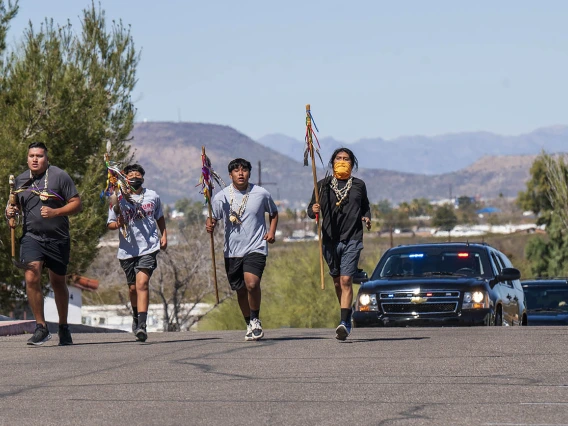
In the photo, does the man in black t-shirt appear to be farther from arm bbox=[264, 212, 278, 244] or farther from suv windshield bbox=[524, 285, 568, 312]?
suv windshield bbox=[524, 285, 568, 312]

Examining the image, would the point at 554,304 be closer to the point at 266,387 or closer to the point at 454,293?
the point at 454,293

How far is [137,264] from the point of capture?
42.5ft

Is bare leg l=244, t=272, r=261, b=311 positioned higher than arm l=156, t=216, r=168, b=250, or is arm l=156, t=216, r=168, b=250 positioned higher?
arm l=156, t=216, r=168, b=250

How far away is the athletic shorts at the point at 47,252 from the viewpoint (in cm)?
1231

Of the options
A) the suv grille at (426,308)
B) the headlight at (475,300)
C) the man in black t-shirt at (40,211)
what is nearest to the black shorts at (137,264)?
the man in black t-shirt at (40,211)

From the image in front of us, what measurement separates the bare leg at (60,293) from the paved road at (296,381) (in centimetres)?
39

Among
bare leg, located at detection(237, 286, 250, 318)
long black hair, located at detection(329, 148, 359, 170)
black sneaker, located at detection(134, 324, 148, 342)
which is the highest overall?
long black hair, located at detection(329, 148, 359, 170)

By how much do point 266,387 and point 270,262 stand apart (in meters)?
52.7

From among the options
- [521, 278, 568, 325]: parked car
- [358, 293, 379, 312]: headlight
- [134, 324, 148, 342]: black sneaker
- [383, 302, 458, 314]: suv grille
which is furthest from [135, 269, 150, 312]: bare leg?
[521, 278, 568, 325]: parked car

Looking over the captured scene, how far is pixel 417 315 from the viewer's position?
15125mm

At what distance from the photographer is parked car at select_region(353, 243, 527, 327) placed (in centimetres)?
1505

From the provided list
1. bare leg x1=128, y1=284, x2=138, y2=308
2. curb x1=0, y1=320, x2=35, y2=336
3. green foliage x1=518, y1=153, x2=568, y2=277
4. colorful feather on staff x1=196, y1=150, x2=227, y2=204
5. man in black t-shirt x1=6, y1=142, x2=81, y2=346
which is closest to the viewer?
man in black t-shirt x1=6, y1=142, x2=81, y2=346

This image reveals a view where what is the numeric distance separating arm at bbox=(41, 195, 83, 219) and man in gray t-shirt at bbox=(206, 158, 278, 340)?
1505mm

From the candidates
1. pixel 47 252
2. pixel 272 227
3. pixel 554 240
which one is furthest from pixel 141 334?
pixel 554 240
